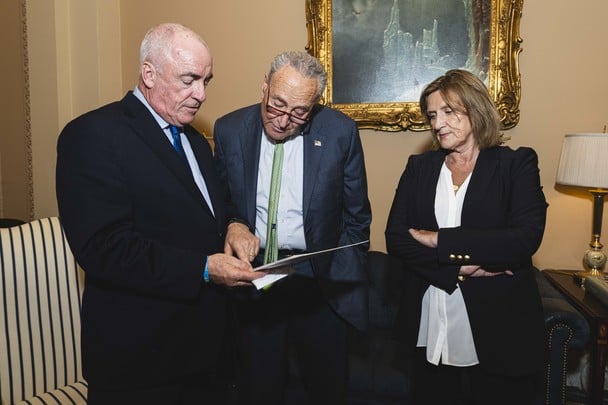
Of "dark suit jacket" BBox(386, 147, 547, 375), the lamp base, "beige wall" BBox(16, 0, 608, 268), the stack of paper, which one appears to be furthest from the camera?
"beige wall" BBox(16, 0, 608, 268)

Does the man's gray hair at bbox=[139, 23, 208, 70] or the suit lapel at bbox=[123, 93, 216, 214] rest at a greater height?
the man's gray hair at bbox=[139, 23, 208, 70]

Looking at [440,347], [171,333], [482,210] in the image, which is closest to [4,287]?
[171,333]

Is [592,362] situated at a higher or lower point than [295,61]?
lower

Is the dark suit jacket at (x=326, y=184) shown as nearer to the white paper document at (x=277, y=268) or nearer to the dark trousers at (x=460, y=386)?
the dark trousers at (x=460, y=386)

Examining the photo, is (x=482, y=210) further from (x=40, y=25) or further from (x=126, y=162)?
(x=40, y=25)

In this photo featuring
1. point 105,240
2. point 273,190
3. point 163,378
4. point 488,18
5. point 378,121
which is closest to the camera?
point 105,240

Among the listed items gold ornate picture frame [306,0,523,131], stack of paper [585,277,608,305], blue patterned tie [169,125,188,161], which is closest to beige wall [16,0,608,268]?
gold ornate picture frame [306,0,523,131]

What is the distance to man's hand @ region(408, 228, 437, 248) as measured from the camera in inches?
72.9

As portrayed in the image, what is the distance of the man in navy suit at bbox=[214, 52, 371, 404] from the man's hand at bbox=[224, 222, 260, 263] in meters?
0.21

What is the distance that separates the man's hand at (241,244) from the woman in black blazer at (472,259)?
64cm

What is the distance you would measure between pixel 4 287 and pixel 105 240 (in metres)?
0.86

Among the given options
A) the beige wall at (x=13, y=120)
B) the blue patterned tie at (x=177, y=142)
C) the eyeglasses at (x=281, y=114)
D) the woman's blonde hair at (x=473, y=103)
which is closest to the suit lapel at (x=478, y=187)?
the woman's blonde hair at (x=473, y=103)

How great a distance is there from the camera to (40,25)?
3.27 metres

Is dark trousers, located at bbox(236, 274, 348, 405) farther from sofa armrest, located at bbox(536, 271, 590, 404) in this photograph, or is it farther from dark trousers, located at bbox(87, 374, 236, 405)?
sofa armrest, located at bbox(536, 271, 590, 404)
